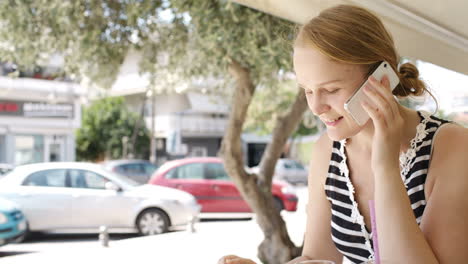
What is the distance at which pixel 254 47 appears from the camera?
5.64m

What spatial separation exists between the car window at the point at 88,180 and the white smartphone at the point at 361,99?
8921mm

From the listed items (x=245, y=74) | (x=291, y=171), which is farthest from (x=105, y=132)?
(x=245, y=74)

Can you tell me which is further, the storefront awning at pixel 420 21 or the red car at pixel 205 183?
the red car at pixel 205 183

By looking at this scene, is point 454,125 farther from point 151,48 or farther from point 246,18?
point 151,48

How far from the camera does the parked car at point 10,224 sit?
8109 millimetres

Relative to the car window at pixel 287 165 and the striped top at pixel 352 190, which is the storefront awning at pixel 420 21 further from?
the car window at pixel 287 165

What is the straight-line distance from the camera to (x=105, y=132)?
30844mm

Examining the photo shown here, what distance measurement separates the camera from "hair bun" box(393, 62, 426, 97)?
1.63 meters

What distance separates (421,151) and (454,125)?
0.44ft

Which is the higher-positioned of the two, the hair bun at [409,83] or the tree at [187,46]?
the tree at [187,46]

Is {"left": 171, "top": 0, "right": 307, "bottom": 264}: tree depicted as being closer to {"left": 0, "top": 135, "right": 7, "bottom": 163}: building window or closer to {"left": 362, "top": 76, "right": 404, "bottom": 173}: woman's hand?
{"left": 362, "top": 76, "right": 404, "bottom": 173}: woman's hand

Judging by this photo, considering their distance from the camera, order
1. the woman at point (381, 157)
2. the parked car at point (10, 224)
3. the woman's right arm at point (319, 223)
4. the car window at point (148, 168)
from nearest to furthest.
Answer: the woman at point (381, 157) < the woman's right arm at point (319, 223) < the parked car at point (10, 224) < the car window at point (148, 168)

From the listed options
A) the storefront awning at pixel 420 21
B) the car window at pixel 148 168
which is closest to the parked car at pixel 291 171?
the car window at pixel 148 168

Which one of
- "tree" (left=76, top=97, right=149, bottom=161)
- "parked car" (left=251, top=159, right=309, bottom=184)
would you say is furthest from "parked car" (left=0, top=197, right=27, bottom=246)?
"tree" (left=76, top=97, right=149, bottom=161)
